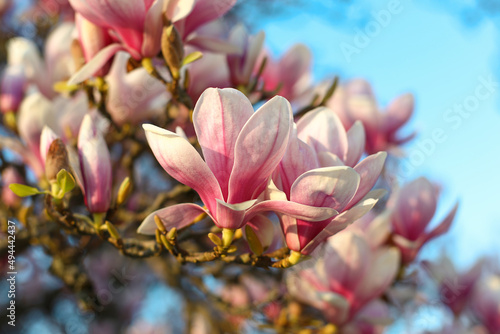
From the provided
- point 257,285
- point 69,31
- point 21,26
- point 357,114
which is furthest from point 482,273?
point 21,26

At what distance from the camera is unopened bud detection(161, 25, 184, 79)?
103 cm

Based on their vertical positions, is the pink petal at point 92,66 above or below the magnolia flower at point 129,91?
above

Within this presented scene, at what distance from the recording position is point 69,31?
1850 millimetres

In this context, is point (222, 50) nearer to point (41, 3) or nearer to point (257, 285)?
point (257, 285)

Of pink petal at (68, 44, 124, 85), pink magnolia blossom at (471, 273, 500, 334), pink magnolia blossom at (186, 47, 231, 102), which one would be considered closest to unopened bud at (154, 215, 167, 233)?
pink petal at (68, 44, 124, 85)

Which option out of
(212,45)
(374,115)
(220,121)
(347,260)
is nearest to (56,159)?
(220,121)

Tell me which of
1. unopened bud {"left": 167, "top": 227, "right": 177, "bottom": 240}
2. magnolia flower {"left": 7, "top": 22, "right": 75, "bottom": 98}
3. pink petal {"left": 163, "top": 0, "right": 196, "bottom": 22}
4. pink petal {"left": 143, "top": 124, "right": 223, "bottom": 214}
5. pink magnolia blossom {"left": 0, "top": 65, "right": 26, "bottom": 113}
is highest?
pink petal {"left": 163, "top": 0, "right": 196, "bottom": 22}

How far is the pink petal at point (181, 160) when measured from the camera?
30.2 inches

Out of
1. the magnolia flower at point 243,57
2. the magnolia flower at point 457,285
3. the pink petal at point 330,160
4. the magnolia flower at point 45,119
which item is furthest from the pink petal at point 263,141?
the magnolia flower at point 457,285

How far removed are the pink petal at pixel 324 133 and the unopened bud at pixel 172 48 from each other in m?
0.34

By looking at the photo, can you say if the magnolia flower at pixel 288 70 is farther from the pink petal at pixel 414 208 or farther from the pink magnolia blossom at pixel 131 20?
the pink magnolia blossom at pixel 131 20

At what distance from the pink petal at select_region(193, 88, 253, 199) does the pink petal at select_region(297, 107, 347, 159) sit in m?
0.20

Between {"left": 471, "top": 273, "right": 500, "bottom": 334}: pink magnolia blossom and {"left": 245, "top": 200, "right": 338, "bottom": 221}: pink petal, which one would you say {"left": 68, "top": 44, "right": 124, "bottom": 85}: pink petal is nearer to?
{"left": 245, "top": 200, "right": 338, "bottom": 221}: pink petal

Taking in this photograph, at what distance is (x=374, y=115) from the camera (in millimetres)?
1937
